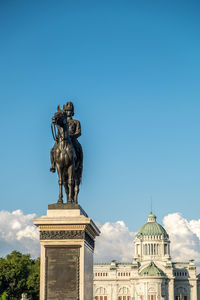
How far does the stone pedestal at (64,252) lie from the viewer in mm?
16719

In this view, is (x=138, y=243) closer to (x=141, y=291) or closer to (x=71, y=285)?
(x=141, y=291)

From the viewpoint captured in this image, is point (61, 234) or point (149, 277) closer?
point (61, 234)

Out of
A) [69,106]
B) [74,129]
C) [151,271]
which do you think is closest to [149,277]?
[151,271]

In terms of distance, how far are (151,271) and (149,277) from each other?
2424mm

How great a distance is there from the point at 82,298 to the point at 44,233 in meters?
2.14

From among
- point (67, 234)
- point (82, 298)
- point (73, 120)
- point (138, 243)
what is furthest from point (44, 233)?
point (138, 243)

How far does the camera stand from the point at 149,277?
171 m

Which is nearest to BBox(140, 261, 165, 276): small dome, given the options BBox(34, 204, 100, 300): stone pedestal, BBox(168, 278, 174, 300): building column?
BBox(168, 278, 174, 300): building column

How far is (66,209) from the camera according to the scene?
17438 millimetres

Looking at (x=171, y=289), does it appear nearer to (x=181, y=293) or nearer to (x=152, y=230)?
(x=181, y=293)

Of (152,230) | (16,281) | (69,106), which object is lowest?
(69,106)

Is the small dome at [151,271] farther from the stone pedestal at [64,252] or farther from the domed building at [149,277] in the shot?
the stone pedestal at [64,252]

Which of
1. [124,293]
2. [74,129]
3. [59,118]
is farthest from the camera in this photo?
[124,293]

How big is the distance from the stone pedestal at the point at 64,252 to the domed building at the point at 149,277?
517ft
